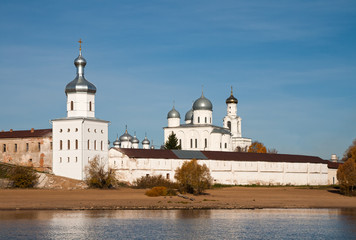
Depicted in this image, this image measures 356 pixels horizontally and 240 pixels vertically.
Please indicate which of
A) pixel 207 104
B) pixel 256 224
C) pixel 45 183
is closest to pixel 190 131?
pixel 207 104

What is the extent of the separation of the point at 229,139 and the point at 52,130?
29558 mm

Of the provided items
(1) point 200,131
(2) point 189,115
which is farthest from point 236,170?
(2) point 189,115

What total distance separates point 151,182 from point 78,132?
7485 millimetres

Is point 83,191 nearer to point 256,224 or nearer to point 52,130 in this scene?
point 52,130

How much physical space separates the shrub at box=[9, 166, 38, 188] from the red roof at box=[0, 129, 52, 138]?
736cm

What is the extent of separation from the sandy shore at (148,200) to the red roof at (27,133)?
10165mm

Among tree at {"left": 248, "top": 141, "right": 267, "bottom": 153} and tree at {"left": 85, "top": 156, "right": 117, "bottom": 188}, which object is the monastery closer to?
tree at {"left": 85, "top": 156, "right": 117, "bottom": 188}

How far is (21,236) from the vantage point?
1098 inches

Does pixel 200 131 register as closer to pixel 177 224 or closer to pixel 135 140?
pixel 135 140

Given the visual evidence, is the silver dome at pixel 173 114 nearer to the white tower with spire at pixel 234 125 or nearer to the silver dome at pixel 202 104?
the silver dome at pixel 202 104

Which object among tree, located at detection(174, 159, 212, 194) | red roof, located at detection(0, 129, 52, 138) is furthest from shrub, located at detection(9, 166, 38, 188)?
tree, located at detection(174, 159, 212, 194)

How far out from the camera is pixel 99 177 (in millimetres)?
51656

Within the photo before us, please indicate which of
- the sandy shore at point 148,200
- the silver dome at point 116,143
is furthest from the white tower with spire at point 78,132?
the silver dome at point 116,143

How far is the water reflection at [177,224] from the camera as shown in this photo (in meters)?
29.2
